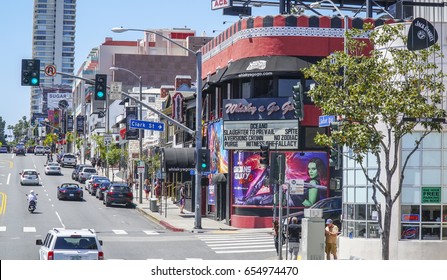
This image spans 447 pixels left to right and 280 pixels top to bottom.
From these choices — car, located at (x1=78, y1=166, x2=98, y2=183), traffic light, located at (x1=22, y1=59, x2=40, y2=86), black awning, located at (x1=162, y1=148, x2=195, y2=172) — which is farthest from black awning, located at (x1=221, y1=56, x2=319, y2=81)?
car, located at (x1=78, y1=166, x2=98, y2=183)

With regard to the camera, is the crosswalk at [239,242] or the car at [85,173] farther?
the car at [85,173]

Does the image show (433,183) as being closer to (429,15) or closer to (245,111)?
(429,15)

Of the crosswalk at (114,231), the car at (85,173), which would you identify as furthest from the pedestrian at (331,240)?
the car at (85,173)

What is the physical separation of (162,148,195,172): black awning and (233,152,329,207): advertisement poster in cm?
1095

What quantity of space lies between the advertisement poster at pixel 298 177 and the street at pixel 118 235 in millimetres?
3757

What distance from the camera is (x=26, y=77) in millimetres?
35969

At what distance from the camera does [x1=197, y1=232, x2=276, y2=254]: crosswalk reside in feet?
118

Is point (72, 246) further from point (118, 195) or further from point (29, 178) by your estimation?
point (29, 178)

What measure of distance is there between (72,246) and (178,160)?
114 feet

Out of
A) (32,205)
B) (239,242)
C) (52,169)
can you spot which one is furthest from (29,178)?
(239,242)

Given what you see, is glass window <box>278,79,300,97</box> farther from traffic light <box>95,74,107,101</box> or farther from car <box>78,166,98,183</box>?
car <box>78,166,98,183</box>

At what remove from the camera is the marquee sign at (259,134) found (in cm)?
4703

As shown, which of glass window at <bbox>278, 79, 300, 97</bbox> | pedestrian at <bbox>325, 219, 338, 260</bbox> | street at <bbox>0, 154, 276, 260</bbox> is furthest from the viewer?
glass window at <bbox>278, 79, 300, 97</bbox>

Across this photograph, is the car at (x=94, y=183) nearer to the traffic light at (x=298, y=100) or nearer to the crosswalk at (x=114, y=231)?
the crosswalk at (x=114, y=231)
